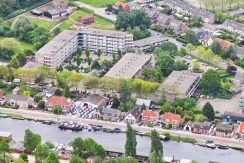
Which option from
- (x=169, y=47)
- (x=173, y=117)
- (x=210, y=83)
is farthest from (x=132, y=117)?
(x=169, y=47)

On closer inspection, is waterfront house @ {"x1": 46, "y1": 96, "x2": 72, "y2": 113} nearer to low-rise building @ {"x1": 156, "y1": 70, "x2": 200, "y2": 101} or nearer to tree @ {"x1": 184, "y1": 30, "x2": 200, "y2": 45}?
low-rise building @ {"x1": 156, "y1": 70, "x2": 200, "y2": 101}

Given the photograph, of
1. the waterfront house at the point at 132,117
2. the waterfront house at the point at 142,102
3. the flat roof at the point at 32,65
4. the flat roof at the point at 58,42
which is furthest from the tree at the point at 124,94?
the flat roof at the point at 58,42

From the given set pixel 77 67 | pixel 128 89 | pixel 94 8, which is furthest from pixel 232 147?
pixel 94 8

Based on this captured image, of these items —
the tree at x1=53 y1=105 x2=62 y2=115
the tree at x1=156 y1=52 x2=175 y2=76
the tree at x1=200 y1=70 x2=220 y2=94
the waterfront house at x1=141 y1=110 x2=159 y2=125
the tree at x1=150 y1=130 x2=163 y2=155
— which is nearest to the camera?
the tree at x1=150 y1=130 x2=163 y2=155

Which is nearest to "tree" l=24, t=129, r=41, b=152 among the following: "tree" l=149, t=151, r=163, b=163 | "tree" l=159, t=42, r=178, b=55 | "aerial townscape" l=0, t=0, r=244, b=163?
"aerial townscape" l=0, t=0, r=244, b=163

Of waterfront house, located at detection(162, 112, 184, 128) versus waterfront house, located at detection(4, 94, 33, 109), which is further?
waterfront house, located at detection(4, 94, 33, 109)

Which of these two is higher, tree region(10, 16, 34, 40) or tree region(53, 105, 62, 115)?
tree region(10, 16, 34, 40)

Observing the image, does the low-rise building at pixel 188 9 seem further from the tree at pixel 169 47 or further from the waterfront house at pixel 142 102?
the waterfront house at pixel 142 102

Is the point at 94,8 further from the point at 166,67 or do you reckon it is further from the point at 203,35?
the point at 166,67

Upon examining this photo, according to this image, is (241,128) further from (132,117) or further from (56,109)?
(56,109)
